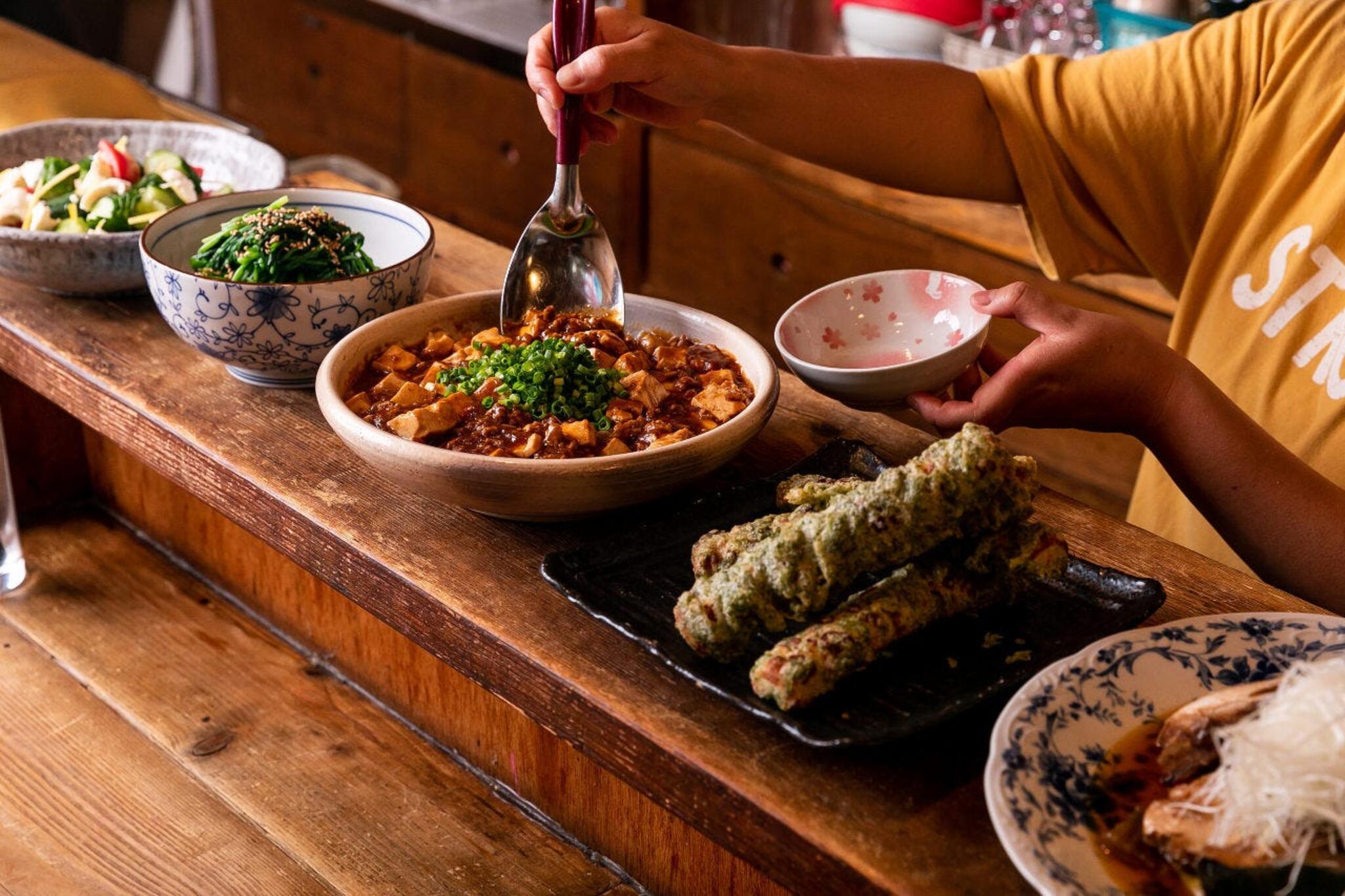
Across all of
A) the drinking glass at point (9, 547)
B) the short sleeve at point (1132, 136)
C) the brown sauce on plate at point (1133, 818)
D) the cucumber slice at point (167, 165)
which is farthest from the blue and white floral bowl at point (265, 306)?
the brown sauce on plate at point (1133, 818)

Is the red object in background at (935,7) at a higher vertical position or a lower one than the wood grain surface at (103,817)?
higher

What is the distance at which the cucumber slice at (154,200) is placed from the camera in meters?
1.81

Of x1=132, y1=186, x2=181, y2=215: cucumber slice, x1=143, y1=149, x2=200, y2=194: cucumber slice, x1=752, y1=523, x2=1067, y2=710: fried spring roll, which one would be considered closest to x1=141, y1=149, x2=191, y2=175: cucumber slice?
x1=143, y1=149, x2=200, y2=194: cucumber slice

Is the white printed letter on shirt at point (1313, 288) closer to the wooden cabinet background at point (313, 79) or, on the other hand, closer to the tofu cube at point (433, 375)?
the tofu cube at point (433, 375)

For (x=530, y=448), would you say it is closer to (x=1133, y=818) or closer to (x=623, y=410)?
(x=623, y=410)

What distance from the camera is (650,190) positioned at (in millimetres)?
3799

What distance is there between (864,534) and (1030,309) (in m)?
0.49

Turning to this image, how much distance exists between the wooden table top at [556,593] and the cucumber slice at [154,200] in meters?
0.13

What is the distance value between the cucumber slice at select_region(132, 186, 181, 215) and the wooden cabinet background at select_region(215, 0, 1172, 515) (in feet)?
5.85

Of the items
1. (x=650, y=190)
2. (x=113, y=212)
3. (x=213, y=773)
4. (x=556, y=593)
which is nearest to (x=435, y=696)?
(x=213, y=773)

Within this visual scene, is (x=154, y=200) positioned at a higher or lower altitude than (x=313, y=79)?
higher

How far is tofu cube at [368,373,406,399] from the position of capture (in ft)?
4.58

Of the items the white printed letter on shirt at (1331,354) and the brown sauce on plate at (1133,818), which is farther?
the white printed letter on shirt at (1331,354)

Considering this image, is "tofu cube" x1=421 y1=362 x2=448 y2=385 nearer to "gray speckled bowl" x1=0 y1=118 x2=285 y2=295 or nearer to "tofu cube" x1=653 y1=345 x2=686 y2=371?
"tofu cube" x1=653 y1=345 x2=686 y2=371
